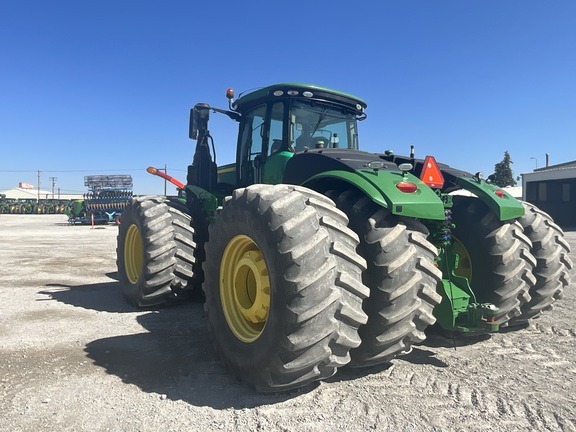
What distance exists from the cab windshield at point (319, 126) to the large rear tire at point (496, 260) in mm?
1819

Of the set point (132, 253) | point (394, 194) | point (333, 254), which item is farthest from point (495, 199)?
point (132, 253)

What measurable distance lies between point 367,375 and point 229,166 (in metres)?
3.83

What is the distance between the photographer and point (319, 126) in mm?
5094

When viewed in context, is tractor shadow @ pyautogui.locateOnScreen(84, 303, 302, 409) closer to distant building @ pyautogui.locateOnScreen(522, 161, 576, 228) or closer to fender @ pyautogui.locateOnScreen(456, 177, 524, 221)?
fender @ pyautogui.locateOnScreen(456, 177, 524, 221)

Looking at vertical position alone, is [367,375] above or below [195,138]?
below

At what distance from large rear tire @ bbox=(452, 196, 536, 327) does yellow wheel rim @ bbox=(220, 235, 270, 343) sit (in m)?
2.20

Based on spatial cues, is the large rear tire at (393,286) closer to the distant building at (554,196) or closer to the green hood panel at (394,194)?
the green hood panel at (394,194)

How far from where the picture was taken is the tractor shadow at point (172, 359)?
9.89 ft

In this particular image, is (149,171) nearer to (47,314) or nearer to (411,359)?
(47,314)

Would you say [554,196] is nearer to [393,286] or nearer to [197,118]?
[197,118]

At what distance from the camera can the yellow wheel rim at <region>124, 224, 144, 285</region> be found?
6.01 m

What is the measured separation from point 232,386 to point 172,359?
2.73 feet

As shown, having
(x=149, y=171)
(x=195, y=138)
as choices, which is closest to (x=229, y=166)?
(x=195, y=138)

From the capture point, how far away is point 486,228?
411 cm
